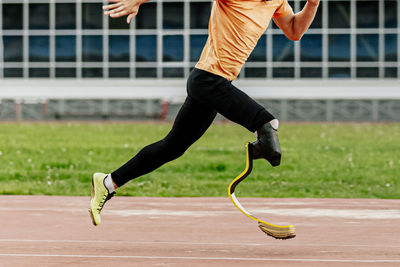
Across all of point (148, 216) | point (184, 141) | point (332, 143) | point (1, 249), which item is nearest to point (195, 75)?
point (184, 141)

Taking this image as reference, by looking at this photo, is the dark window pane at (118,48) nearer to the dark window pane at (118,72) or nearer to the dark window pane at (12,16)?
the dark window pane at (118,72)

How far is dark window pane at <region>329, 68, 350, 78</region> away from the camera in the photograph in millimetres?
39406

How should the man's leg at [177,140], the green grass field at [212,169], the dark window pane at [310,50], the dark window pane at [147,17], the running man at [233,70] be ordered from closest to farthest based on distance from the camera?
1. the running man at [233,70]
2. the man's leg at [177,140]
3. the green grass field at [212,169]
4. the dark window pane at [310,50]
5. the dark window pane at [147,17]

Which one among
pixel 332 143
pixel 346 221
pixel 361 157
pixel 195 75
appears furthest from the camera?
pixel 332 143

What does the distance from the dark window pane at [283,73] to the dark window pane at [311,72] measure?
1.56 ft

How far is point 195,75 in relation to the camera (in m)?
6.31

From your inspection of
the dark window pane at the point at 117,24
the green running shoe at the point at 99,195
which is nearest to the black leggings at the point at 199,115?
the green running shoe at the point at 99,195

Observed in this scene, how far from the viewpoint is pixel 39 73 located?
4081 cm

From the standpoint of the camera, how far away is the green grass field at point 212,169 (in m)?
12.0

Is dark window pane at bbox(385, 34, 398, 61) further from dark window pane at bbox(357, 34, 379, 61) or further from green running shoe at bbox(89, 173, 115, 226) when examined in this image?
green running shoe at bbox(89, 173, 115, 226)

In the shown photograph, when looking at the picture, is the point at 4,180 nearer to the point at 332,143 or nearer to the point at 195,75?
the point at 195,75

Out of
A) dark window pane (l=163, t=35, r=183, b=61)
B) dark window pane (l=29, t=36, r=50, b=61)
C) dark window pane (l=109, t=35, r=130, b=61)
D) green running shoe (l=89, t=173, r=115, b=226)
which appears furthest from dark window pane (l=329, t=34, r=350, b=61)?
green running shoe (l=89, t=173, r=115, b=226)

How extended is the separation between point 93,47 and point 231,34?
3481 cm

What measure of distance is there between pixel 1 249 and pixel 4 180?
6.69m
